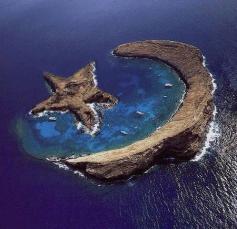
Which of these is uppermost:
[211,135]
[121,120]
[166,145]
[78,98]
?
[166,145]

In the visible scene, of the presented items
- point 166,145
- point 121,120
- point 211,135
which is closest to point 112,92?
point 121,120

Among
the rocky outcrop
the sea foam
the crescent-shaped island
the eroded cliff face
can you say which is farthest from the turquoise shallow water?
the sea foam

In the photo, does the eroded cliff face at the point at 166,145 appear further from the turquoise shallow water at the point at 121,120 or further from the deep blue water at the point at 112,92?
the turquoise shallow water at the point at 121,120

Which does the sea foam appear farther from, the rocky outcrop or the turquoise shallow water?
the rocky outcrop

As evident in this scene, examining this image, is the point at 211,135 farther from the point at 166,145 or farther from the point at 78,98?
the point at 78,98

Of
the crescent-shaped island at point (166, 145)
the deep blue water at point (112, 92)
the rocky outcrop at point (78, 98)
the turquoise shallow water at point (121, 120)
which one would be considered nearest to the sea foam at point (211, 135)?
the crescent-shaped island at point (166, 145)

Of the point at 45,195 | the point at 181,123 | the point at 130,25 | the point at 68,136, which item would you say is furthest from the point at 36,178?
the point at 130,25
